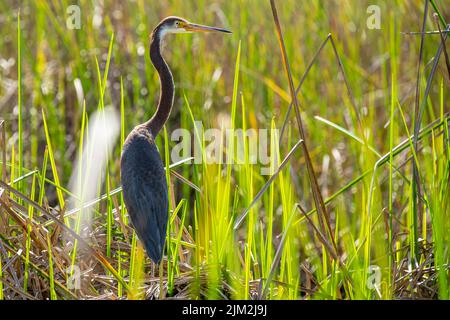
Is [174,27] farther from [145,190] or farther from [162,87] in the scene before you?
[145,190]

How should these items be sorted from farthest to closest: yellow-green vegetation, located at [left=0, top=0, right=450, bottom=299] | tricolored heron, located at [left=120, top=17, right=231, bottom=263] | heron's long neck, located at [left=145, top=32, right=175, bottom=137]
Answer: yellow-green vegetation, located at [left=0, top=0, right=450, bottom=299] < heron's long neck, located at [left=145, top=32, right=175, bottom=137] < tricolored heron, located at [left=120, top=17, right=231, bottom=263]

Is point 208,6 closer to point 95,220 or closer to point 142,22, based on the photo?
point 142,22

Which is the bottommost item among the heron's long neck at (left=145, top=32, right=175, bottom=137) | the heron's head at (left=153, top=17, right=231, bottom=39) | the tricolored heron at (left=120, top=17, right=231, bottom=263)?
the tricolored heron at (left=120, top=17, right=231, bottom=263)

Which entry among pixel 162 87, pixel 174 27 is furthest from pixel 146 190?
pixel 174 27

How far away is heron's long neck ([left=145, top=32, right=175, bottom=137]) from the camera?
8.06 ft

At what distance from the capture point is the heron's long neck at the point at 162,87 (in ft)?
8.06

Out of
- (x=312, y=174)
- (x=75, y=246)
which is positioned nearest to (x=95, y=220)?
(x=75, y=246)

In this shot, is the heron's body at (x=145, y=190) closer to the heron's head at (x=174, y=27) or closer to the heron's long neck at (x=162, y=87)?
the heron's long neck at (x=162, y=87)

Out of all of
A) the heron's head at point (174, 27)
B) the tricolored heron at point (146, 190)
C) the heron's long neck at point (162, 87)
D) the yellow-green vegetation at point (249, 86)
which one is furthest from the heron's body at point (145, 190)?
the yellow-green vegetation at point (249, 86)

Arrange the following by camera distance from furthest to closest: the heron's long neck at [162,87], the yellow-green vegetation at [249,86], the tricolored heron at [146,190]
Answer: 1. the yellow-green vegetation at [249,86]
2. the heron's long neck at [162,87]
3. the tricolored heron at [146,190]

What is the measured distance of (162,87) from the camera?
2.49 meters

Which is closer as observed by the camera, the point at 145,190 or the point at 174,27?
the point at 145,190

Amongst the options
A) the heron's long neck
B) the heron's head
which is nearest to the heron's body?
the heron's long neck

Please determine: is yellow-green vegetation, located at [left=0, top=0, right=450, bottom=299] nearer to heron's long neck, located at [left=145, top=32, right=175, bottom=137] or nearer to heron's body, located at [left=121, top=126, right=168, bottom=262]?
heron's long neck, located at [left=145, top=32, right=175, bottom=137]
